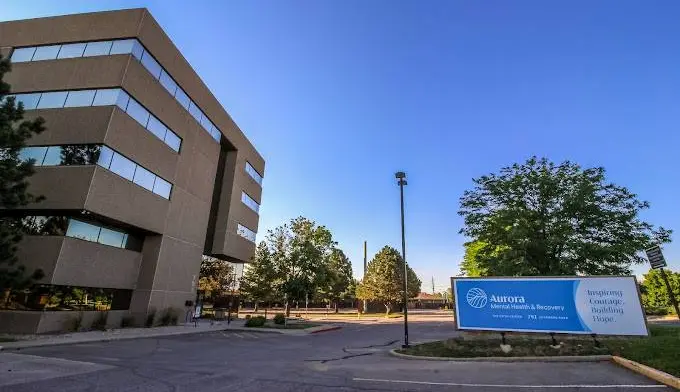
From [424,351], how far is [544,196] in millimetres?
12925

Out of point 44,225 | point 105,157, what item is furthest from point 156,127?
point 44,225

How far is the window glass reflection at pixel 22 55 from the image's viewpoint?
24.9 metres

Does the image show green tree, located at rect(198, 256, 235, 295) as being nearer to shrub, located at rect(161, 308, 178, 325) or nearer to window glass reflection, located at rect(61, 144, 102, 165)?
shrub, located at rect(161, 308, 178, 325)

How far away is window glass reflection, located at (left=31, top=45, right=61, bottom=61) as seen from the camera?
24.5 meters

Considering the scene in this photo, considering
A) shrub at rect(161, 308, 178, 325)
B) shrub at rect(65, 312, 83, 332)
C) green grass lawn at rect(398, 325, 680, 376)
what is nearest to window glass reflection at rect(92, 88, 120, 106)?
shrub at rect(65, 312, 83, 332)

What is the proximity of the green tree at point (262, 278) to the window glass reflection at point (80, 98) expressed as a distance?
20722mm

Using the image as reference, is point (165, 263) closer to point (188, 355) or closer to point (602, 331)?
point (188, 355)

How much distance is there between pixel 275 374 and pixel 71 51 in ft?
82.7

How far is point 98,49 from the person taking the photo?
79.5 ft

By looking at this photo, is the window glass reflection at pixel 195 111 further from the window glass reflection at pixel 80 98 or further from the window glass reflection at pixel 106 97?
the window glass reflection at pixel 80 98

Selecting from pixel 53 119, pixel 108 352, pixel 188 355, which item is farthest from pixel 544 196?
pixel 53 119

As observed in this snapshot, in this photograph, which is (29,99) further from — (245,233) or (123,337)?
(245,233)

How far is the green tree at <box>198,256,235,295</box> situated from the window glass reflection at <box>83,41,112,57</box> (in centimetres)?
2745

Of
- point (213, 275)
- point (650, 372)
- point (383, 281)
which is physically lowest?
point (650, 372)
